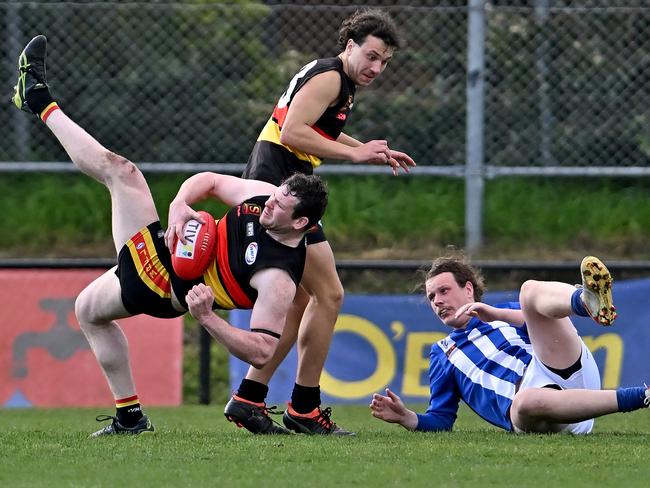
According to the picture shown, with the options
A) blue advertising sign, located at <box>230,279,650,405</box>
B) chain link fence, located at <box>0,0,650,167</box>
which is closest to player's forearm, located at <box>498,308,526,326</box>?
blue advertising sign, located at <box>230,279,650,405</box>

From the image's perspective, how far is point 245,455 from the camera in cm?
485

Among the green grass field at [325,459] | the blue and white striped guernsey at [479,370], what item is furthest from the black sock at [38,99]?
the blue and white striped guernsey at [479,370]

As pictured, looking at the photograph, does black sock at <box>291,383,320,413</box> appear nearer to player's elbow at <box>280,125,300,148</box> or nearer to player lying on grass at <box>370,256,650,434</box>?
player lying on grass at <box>370,256,650,434</box>

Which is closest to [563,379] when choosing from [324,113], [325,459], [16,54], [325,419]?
[325,419]

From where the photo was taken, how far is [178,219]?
210 inches

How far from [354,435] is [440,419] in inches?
16.0

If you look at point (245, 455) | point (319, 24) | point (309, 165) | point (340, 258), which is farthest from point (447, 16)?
point (245, 455)

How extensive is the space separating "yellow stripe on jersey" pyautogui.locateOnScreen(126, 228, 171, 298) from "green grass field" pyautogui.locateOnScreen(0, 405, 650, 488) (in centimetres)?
63

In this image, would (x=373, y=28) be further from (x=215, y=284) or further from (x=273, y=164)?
(x=215, y=284)

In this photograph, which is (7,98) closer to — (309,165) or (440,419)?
(309,165)

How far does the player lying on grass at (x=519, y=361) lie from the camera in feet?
16.9

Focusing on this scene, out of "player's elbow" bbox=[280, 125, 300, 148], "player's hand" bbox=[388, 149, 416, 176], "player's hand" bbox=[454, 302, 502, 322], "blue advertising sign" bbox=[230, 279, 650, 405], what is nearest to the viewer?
"player's hand" bbox=[454, 302, 502, 322]

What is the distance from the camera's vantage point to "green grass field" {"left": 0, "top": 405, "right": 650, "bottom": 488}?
4.30m

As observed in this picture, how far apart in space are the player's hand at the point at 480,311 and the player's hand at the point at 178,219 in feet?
3.80
